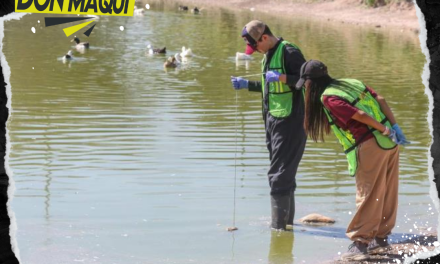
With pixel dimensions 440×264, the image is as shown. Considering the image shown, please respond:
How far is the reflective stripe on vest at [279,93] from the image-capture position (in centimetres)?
715

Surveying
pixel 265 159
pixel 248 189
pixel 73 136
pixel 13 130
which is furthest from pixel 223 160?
pixel 13 130

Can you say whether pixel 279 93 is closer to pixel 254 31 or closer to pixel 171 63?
pixel 254 31

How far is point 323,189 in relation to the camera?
8.97m

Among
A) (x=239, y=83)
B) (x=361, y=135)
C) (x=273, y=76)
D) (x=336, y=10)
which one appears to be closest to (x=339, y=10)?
(x=336, y=10)

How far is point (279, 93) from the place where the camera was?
716 cm

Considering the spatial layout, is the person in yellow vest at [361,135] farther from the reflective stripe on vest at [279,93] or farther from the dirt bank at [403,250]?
the reflective stripe on vest at [279,93]

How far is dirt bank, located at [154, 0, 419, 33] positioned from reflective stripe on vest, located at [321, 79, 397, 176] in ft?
81.3

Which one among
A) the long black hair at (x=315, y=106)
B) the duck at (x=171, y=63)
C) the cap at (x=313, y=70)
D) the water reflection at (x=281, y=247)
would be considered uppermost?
the cap at (x=313, y=70)

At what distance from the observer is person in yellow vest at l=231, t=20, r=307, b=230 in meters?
7.15

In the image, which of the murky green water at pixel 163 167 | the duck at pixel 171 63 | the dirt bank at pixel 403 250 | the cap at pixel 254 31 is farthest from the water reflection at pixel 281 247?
the duck at pixel 171 63

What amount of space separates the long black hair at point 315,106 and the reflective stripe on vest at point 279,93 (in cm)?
51

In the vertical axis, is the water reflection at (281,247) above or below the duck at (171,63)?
below

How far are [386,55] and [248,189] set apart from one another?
1477 centimetres

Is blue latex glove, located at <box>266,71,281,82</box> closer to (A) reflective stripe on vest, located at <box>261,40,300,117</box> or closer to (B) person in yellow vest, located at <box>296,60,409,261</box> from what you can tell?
(A) reflective stripe on vest, located at <box>261,40,300,117</box>
